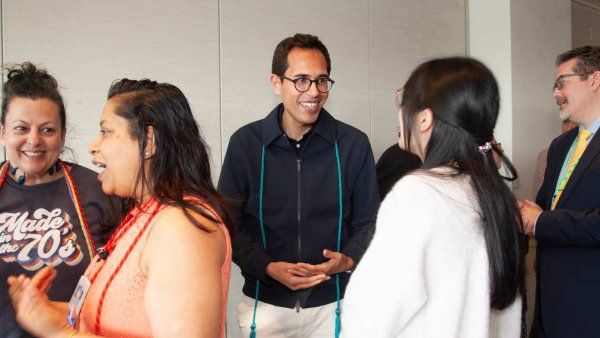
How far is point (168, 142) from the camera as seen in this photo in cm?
120

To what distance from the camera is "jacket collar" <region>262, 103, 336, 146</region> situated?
2.04 m

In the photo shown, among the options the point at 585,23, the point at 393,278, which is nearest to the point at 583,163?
the point at 393,278

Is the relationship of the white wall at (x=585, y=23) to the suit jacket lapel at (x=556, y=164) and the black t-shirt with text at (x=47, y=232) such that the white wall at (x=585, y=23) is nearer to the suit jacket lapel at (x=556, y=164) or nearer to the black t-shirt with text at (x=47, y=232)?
the suit jacket lapel at (x=556, y=164)

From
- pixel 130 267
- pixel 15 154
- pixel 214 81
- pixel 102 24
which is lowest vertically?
pixel 130 267

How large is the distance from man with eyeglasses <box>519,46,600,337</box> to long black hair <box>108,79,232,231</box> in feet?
4.34

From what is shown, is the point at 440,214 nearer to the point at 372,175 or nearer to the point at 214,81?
the point at 372,175

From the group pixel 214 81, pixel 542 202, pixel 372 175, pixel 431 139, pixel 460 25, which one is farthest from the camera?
pixel 460 25

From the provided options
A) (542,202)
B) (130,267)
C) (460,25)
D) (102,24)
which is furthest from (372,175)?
(460,25)

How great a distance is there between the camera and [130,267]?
1095 mm

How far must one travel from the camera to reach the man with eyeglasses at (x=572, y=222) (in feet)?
6.37

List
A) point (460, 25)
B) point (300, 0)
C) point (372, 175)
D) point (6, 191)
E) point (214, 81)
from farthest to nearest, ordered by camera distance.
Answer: point (460, 25), point (300, 0), point (214, 81), point (372, 175), point (6, 191)

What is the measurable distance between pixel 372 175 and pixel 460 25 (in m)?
2.50

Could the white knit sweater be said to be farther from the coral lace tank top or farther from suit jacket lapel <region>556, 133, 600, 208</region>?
suit jacket lapel <region>556, 133, 600, 208</region>

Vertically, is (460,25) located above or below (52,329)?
above
